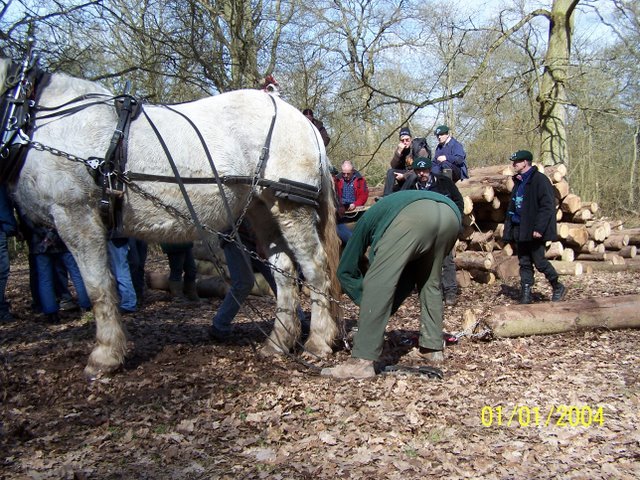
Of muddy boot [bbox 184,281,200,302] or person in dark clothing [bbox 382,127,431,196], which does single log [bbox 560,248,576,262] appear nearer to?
person in dark clothing [bbox 382,127,431,196]

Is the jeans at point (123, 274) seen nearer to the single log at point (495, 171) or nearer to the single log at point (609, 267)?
the single log at point (495, 171)

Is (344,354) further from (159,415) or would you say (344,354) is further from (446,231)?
(159,415)

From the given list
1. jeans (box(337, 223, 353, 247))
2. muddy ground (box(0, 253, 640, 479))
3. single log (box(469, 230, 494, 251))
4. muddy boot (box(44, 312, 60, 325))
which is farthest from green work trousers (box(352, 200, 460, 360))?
single log (box(469, 230, 494, 251))

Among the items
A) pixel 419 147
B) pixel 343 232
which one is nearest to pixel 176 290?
pixel 343 232

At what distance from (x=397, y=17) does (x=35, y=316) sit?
10.5m

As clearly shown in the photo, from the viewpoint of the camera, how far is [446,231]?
14.9 feet

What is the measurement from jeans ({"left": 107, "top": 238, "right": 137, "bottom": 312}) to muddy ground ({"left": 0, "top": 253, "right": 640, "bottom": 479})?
145cm

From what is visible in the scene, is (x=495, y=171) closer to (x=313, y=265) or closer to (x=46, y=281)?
(x=313, y=265)

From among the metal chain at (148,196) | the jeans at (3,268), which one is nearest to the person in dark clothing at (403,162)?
the metal chain at (148,196)

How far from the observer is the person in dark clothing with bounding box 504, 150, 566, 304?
7.39 m

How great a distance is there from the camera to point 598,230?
11188 mm

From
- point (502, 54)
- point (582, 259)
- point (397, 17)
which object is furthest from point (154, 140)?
point (502, 54)

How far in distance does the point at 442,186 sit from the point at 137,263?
13.2 ft

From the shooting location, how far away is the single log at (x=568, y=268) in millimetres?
9992
